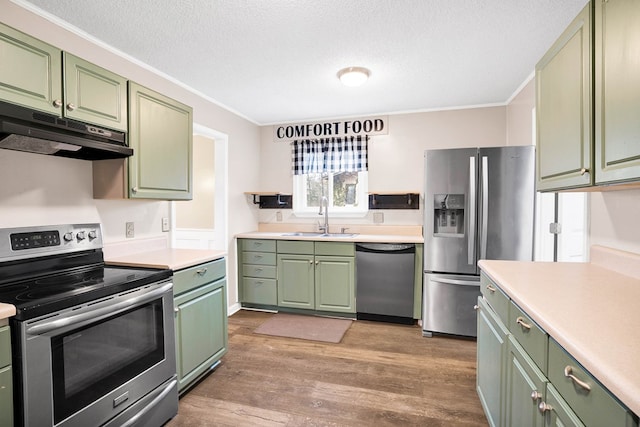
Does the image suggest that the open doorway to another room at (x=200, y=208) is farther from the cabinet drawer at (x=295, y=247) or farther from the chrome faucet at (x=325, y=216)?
the chrome faucet at (x=325, y=216)

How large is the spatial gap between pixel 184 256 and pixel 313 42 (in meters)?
1.73

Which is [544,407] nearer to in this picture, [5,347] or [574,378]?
[574,378]

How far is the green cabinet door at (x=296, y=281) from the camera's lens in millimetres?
3562

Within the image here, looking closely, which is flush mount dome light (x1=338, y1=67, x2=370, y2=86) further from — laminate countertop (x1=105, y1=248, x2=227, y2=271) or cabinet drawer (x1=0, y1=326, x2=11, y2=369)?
cabinet drawer (x1=0, y1=326, x2=11, y2=369)

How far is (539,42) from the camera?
223cm

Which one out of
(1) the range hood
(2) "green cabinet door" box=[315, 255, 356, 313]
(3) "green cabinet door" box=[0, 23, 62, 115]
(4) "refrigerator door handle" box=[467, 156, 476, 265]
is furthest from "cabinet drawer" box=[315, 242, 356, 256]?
(3) "green cabinet door" box=[0, 23, 62, 115]

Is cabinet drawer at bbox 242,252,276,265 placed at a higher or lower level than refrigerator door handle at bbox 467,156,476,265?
lower

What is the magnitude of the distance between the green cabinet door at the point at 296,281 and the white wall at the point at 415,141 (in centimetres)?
85

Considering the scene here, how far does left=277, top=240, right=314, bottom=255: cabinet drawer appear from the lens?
3.55 m

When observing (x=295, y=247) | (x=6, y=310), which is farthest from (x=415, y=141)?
(x=6, y=310)

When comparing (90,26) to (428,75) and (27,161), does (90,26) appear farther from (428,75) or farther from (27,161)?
(428,75)

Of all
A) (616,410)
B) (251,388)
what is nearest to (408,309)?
(251,388)

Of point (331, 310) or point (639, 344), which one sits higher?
point (639, 344)

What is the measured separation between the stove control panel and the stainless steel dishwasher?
7.67 ft
